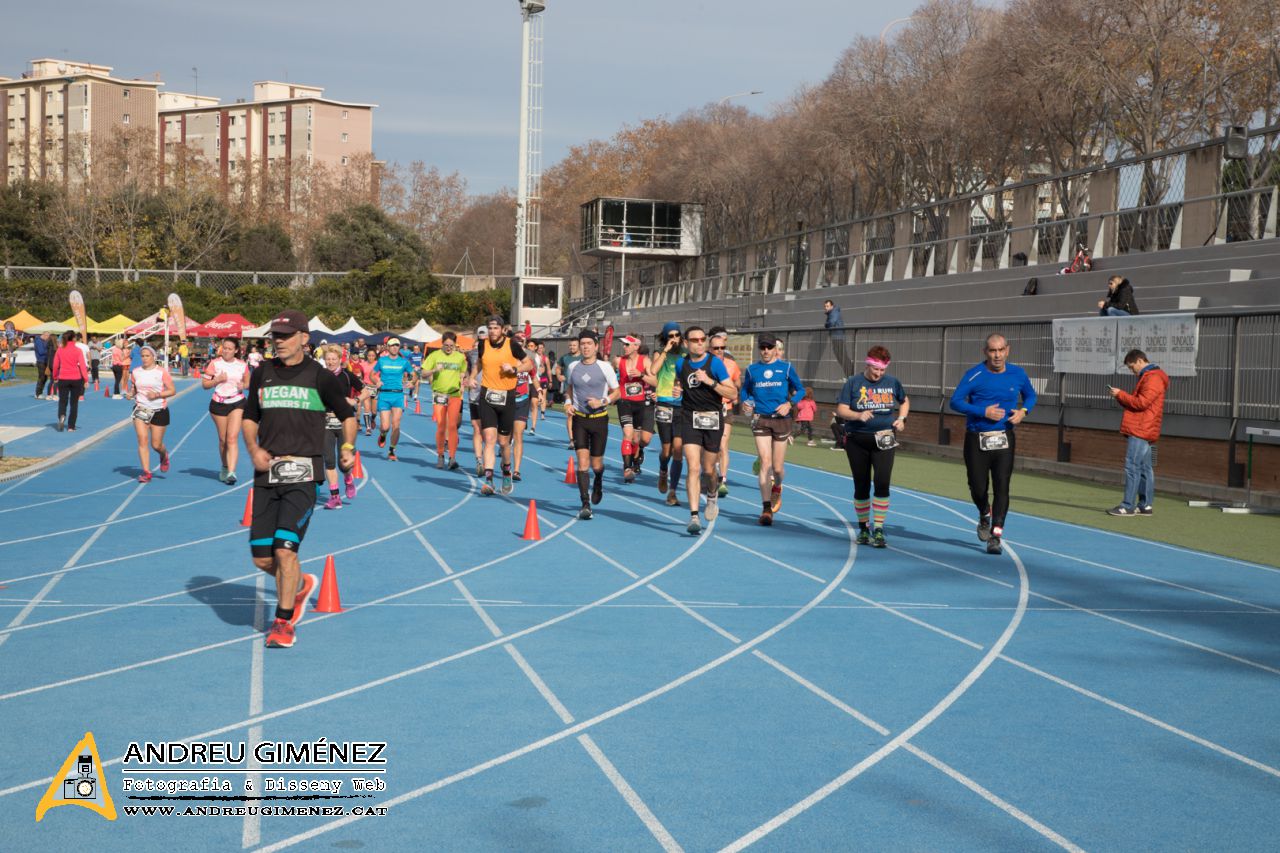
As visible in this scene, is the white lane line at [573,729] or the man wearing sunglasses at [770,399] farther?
the man wearing sunglasses at [770,399]

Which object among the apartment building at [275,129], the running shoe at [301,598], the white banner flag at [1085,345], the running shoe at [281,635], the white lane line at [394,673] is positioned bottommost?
the white lane line at [394,673]

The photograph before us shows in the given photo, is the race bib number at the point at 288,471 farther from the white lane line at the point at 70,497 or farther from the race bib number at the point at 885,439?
the white lane line at the point at 70,497

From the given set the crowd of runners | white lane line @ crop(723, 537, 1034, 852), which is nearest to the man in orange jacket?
the crowd of runners

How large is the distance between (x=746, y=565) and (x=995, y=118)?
3210 cm

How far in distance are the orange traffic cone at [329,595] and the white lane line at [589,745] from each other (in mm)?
1002

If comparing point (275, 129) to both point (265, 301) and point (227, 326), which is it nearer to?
point (265, 301)

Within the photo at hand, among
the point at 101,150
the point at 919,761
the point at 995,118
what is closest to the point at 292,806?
the point at 919,761

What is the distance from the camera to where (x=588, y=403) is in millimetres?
14680

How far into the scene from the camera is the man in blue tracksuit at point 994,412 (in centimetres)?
1255

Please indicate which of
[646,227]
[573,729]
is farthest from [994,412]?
[646,227]

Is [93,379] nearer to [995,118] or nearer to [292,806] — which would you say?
[995,118]

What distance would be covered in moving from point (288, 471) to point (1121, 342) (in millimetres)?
15682

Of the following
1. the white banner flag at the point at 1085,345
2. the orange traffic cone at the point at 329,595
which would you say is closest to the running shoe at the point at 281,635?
the orange traffic cone at the point at 329,595

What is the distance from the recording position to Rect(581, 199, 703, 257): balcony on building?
79188mm
